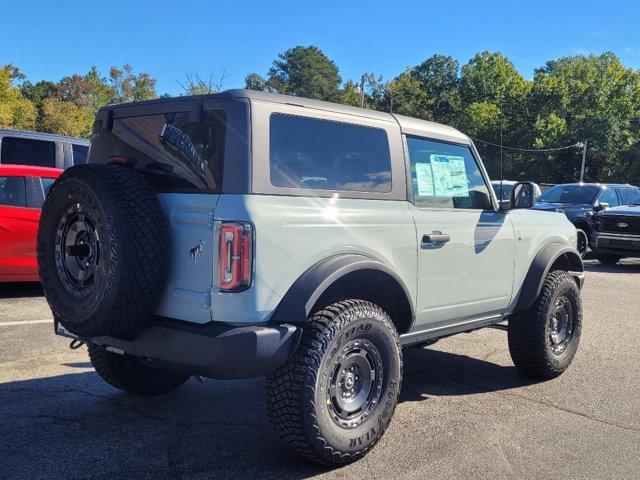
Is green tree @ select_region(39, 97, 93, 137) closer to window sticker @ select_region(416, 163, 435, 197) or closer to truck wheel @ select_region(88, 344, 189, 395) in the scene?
truck wheel @ select_region(88, 344, 189, 395)

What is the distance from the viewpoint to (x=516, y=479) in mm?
3328

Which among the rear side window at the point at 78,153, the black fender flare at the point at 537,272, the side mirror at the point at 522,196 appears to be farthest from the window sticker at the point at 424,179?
the rear side window at the point at 78,153

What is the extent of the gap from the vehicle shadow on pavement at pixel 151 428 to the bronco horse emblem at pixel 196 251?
1.16 meters

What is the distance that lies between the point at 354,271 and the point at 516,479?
1.42 meters

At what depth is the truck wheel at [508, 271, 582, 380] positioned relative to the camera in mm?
5008

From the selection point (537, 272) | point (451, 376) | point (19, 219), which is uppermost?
point (19, 219)

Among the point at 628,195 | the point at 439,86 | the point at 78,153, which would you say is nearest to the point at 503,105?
the point at 439,86

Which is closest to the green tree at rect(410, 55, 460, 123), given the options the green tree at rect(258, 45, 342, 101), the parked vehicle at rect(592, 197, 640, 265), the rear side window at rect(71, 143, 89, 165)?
the green tree at rect(258, 45, 342, 101)

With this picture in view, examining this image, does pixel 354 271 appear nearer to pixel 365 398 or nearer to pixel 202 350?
pixel 365 398

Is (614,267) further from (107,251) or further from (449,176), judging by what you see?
(107,251)

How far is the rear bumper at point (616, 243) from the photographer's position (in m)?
13.0

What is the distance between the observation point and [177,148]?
3.44 m

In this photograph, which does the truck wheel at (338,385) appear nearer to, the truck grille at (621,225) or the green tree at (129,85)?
the truck grille at (621,225)

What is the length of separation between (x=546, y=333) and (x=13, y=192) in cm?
659
